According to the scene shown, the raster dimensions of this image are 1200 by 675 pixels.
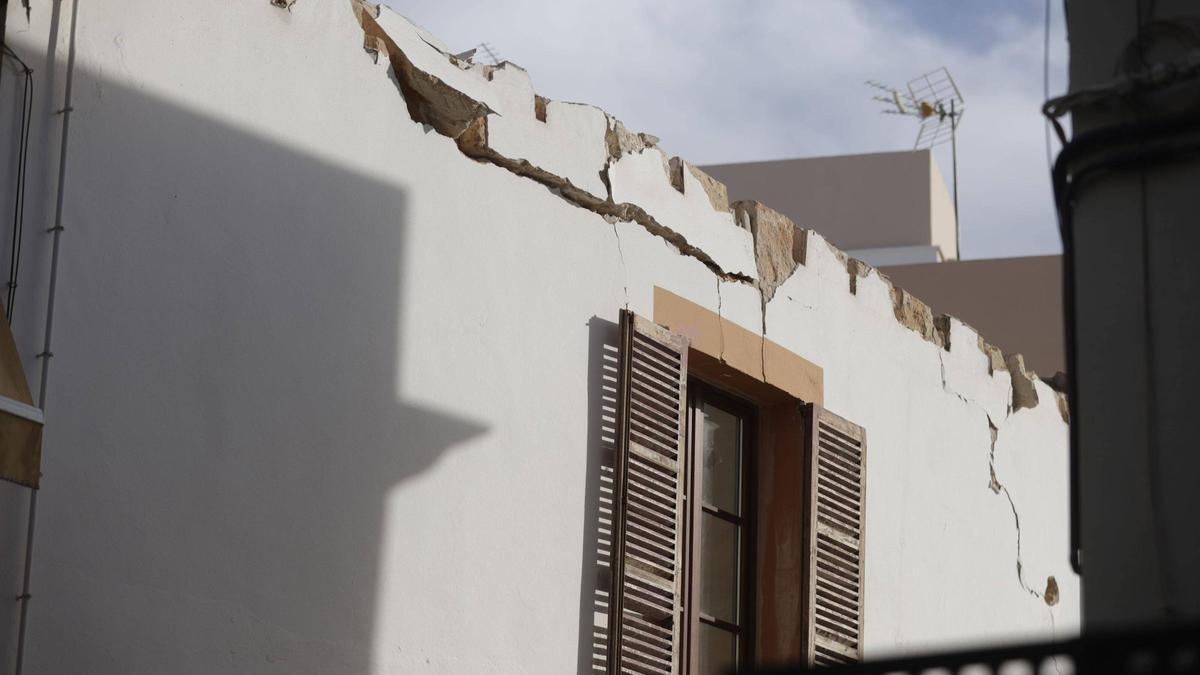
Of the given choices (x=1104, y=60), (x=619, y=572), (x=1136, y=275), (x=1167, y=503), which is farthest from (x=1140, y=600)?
(x=619, y=572)

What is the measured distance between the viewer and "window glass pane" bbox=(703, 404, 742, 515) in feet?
21.7

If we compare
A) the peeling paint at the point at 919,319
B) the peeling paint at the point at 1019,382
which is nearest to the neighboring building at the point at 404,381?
the peeling paint at the point at 919,319

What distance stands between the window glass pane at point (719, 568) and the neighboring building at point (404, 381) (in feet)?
0.04

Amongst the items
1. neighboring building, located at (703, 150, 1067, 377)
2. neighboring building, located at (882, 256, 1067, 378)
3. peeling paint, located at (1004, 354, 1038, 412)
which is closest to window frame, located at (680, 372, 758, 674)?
peeling paint, located at (1004, 354, 1038, 412)

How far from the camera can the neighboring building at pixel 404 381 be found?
178 inches

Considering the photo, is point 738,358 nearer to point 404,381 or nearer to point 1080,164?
point 404,381

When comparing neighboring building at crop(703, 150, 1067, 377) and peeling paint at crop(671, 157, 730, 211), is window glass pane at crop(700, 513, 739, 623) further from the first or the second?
neighboring building at crop(703, 150, 1067, 377)

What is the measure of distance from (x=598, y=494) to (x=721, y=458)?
0.96 metres

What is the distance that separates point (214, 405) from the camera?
4.77m

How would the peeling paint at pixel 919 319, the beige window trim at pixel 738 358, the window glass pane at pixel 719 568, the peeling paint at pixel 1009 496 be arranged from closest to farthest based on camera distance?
1. the beige window trim at pixel 738 358
2. the window glass pane at pixel 719 568
3. the peeling paint at pixel 919 319
4. the peeling paint at pixel 1009 496

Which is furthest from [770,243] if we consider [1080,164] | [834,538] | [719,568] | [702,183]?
[1080,164]

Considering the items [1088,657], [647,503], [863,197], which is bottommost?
[1088,657]

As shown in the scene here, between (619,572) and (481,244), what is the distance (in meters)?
1.11

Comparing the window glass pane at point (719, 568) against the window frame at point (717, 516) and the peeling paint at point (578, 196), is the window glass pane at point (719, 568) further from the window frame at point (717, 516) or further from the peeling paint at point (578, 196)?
the peeling paint at point (578, 196)
